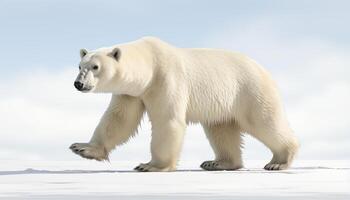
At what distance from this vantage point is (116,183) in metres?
6.88

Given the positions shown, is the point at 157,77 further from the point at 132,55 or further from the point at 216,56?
the point at 216,56

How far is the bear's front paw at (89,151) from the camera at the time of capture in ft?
29.4

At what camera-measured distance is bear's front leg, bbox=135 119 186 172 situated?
8.55m

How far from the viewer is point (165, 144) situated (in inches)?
336

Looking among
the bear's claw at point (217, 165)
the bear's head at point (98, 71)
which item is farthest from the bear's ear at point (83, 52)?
the bear's claw at point (217, 165)

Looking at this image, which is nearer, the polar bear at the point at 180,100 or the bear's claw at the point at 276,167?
the polar bear at the point at 180,100

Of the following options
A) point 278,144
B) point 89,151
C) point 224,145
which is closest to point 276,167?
point 278,144

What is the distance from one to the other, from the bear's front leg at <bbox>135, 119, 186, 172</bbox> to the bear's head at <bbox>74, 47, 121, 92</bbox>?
0.82 meters

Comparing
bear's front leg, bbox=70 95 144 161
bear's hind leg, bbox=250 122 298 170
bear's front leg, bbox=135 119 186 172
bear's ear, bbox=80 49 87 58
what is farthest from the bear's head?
bear's hind leg, bbox=250 122 298 170

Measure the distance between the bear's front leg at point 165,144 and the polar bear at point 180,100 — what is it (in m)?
0.01

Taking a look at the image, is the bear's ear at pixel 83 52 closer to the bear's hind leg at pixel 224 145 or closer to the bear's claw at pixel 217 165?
the bear's hind leg at pixel 224 145

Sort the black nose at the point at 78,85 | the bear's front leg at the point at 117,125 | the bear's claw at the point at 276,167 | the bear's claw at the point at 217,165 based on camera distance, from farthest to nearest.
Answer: the bear's claw at the point at 217,165
the bear's claw at the point at 276,167
the bear's front leg at the point at 117,125
the black nose at the point at 78,85

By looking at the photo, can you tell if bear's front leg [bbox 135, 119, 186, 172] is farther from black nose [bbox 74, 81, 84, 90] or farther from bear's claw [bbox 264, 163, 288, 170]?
bear's claw [bbox 264, 163, 288, 170]

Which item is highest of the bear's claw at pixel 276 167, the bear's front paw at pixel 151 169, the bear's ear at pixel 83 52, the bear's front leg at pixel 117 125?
the bear's ear at pixel 83 52
